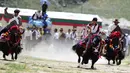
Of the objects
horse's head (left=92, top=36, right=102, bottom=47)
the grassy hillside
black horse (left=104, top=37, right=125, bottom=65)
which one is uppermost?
the grassy hillside

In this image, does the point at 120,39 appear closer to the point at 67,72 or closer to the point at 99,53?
the point at 99,53

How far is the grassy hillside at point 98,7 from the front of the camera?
239ft

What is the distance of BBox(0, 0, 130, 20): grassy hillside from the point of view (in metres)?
72.9

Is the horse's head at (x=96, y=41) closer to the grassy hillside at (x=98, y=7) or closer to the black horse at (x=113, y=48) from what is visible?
the black horse at (x=113, y=48)

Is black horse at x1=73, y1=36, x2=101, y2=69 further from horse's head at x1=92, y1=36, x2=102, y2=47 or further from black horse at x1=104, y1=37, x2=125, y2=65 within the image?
black horse at x1=104, y1=37, x2=125, y2=65

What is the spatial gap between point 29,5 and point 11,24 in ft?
188

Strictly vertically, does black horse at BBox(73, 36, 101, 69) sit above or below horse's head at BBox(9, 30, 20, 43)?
below

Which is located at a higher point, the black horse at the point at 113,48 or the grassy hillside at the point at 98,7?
the grassy hillside at the point at 98,7


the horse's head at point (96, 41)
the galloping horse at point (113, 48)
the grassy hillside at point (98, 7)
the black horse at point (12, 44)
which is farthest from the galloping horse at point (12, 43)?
the grassy hillside at point (98, 7)

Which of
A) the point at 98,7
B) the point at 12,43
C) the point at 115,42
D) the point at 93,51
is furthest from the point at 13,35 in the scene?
the point at 98,7

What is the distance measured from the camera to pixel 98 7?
7900cm

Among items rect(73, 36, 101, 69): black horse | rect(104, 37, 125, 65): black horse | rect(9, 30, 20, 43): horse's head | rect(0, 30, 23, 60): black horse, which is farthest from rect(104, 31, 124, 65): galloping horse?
rect(9, 30, 20, 43): horse's head

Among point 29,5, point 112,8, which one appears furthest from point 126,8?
point 29,5

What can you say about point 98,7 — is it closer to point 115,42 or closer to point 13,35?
point 115,42
